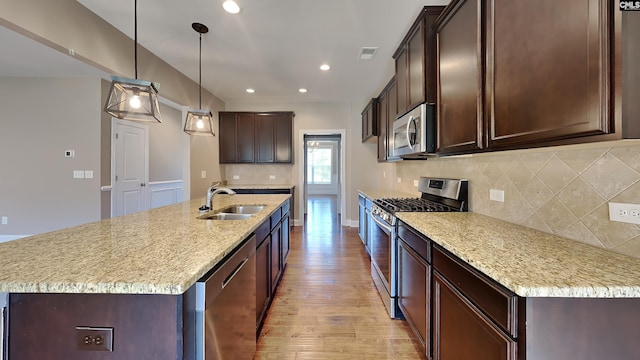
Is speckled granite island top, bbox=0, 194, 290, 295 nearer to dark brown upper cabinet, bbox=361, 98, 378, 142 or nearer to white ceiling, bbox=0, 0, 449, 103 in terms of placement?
white ceiling, bbox=0, 0, 449, 103

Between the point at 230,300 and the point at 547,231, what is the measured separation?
1.67 metres

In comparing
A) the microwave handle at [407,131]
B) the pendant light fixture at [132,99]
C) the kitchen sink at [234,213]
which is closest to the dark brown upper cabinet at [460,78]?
the microwave handle at [407,131]

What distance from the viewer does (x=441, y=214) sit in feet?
6.63

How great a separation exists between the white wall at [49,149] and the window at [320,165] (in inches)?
346

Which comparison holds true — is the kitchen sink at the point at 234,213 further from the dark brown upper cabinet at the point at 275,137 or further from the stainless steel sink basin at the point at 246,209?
the dark brown upper cabinet at the point at 275,137

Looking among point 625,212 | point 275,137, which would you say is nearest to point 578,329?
point 625,212

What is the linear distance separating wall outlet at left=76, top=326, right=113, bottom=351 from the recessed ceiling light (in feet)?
8.10

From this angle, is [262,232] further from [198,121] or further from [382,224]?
[198,121]

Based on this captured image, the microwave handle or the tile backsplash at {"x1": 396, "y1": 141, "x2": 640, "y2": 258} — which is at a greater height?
the microwave handle

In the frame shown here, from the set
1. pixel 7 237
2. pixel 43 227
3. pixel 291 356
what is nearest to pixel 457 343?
pixel 291 356

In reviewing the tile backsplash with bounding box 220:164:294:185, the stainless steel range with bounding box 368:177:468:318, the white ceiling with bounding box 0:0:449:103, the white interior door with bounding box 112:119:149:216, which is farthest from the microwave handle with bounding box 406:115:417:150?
the white interior door with bounding box 112:119:149:216

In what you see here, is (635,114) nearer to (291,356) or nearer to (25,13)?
(291,356)

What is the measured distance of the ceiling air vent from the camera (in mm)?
3230

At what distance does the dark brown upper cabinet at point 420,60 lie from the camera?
2.01 metres
